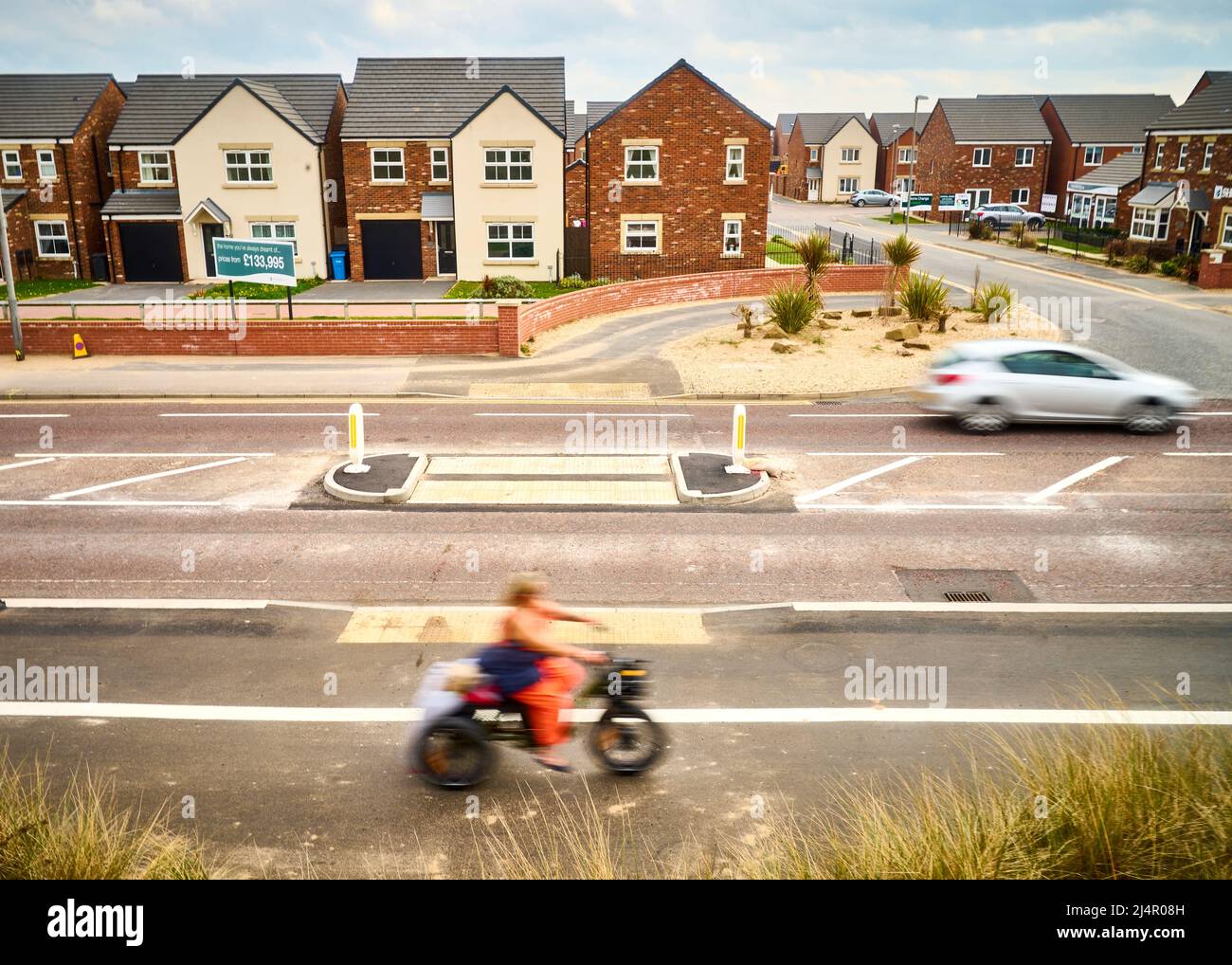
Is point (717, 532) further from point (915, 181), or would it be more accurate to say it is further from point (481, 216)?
point (915, 181)

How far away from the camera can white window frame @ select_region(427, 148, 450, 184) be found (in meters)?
40.0

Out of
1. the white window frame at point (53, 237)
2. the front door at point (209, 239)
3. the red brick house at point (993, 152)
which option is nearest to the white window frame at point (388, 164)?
the front door at point (209, 239)

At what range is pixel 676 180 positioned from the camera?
39.3 meters

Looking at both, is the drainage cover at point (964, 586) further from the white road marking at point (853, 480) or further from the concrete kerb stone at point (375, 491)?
the concrete kerb stone at point (375, 491)

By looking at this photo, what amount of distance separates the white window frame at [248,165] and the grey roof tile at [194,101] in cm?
183

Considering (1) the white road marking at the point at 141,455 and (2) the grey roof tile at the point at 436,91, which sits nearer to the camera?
(1) the white road marking at the point at 141,455

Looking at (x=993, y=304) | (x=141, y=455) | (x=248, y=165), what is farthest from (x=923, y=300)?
(x=248, y=165)

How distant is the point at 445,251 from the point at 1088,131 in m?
50.6

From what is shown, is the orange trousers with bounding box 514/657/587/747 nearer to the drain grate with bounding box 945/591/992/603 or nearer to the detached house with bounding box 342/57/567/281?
the drain grate with bounding box 945/591/992/603

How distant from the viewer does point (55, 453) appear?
16578mm

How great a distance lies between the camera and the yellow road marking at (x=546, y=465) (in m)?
15.6

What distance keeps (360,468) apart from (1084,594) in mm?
10380
